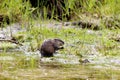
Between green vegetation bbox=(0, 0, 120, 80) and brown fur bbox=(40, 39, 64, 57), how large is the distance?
0.10 meters

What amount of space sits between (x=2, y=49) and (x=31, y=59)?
879 millimetres

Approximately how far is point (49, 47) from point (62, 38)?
1057 millimetres

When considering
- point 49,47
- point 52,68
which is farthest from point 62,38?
point 52,68

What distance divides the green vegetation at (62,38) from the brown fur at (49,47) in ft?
0.32

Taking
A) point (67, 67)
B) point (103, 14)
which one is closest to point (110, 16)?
point (103, 14)

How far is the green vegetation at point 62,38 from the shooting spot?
457cm

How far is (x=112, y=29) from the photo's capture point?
7465 millimetres

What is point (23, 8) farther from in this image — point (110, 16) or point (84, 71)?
point (84, 71)

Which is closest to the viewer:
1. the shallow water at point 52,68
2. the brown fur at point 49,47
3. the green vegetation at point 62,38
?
the shallow water at point 52,68

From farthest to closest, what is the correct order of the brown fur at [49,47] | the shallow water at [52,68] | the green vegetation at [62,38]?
the brown fur at [49,47], the green vegetation at [62,38], the shallow water at [52,68]

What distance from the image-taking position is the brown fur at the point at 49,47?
18.5 ft

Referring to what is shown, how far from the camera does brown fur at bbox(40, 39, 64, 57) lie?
5.62 metres

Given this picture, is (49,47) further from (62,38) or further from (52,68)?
(62,38)

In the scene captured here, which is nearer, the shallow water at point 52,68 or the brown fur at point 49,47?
the shallow water at point 52,68
